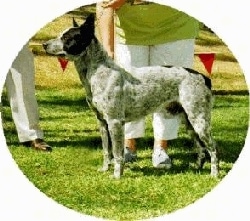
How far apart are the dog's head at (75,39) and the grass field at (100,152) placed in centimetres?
4

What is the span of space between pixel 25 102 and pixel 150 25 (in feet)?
2.02

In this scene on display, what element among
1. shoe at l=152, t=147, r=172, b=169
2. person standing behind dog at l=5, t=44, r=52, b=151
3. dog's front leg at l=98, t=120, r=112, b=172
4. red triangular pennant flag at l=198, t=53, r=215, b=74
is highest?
red triangular pennant flag at l=198, t=53, r=215, b=74

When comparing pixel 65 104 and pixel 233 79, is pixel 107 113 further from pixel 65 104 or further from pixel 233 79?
pixel 233 79

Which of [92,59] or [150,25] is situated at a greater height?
[150,25]

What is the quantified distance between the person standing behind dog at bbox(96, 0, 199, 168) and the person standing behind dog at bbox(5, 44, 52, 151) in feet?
1.14

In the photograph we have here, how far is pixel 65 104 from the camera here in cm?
515

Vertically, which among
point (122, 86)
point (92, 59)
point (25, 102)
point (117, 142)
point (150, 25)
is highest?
point (150, 25)

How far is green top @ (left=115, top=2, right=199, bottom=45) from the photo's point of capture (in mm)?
5016

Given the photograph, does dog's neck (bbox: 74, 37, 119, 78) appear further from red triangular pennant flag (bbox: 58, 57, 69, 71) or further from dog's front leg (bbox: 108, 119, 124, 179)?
dog's front leg (bbox: 108, 119, 124, 179)

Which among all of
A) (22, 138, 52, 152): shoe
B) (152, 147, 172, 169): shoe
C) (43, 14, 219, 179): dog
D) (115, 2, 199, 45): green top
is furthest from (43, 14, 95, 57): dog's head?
(152, 147, 172, 169): shoe

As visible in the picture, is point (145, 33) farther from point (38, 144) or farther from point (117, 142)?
point (38, 144)

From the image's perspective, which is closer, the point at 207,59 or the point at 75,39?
the point at 75,39

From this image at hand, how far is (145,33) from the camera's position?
16.5 feet

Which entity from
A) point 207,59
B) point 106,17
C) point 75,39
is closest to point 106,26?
point 106,17
